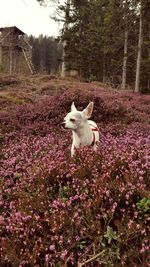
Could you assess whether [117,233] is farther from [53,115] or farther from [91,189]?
[53,115]

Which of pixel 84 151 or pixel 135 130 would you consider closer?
pixel 84 151

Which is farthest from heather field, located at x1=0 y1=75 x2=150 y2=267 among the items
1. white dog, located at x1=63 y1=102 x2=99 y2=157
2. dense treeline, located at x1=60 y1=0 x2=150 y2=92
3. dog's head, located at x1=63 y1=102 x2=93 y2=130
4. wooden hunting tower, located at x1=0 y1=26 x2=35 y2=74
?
wooden hunting tower, located at x1=0 y1=26 x2=35 y2=74

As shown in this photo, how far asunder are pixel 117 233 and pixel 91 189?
0.86 metres

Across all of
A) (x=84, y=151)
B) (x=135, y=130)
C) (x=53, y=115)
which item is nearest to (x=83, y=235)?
(x=84, y=151)

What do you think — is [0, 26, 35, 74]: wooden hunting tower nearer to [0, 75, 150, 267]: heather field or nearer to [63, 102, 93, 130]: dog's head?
[63, 102, 93, 130]: dog's head

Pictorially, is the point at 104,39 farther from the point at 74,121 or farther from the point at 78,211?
the point at 78,211

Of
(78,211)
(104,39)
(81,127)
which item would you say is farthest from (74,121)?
(104,39)

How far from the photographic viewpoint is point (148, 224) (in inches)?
188

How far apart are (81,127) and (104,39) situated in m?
39.5

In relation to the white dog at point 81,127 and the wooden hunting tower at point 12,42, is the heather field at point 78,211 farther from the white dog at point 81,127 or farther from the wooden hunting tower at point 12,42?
the wooden hunting tower at point 12,42

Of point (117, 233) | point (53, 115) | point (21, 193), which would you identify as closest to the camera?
point (117, 233)

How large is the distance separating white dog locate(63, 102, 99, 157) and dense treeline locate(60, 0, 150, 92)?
1021 inches

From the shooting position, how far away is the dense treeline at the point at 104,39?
119 ft

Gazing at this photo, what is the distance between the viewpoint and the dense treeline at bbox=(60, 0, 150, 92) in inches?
1425
